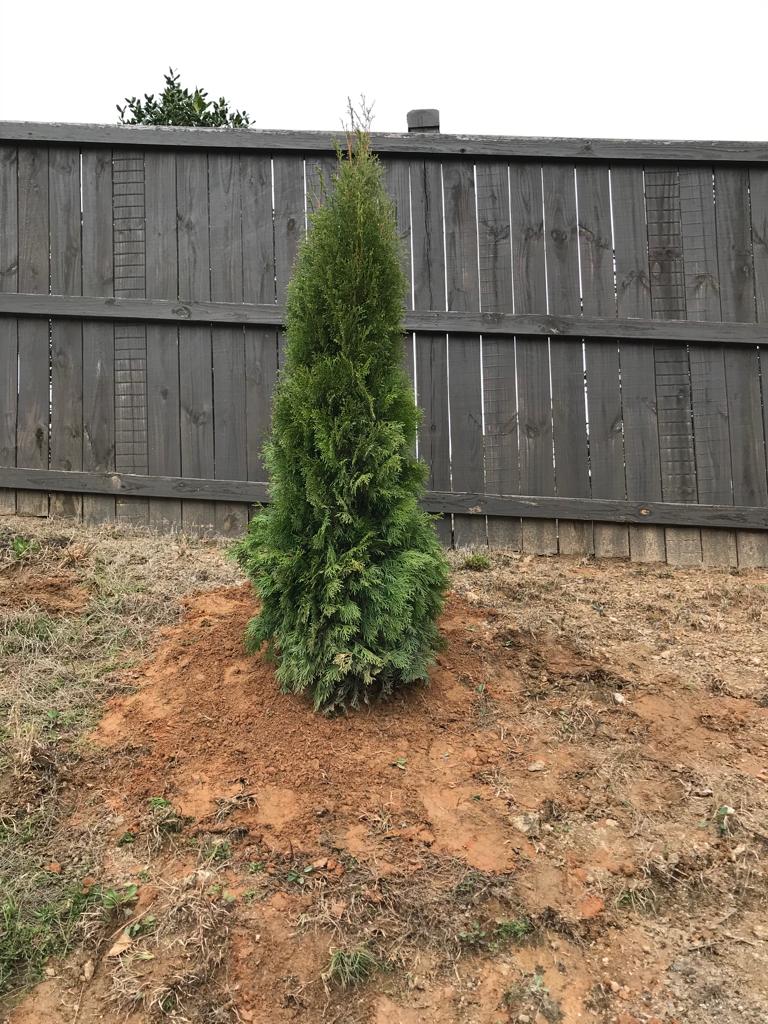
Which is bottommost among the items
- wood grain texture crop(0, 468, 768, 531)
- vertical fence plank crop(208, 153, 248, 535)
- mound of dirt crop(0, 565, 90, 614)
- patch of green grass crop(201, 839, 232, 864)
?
patch of green grass crop(201, 839, 232, 864)

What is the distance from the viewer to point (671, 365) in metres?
5.88

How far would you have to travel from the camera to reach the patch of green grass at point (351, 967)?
234cm

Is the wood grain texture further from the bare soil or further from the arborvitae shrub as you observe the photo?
the arborvitae shrub

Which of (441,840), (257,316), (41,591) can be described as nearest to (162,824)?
(441,840)

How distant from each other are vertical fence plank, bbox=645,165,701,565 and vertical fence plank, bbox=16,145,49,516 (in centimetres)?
482

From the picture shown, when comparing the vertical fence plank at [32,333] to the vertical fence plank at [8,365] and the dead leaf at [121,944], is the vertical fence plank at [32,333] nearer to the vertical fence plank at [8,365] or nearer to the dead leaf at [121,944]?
the vertical fence plank at [8,365]

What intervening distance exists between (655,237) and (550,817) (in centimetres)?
479

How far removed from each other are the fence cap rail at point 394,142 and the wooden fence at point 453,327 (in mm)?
18

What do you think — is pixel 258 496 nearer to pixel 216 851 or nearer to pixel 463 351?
pixel 463 351

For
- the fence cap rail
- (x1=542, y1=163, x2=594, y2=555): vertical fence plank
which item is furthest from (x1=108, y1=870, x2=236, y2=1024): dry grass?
the fence cap rail

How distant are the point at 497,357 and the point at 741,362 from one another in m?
1.96

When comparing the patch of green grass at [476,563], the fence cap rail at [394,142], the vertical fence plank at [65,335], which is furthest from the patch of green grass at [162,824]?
the fence cap rail at [394,142]

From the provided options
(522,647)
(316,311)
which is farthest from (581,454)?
(316,311)

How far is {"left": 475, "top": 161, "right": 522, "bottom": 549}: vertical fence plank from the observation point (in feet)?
19.0
